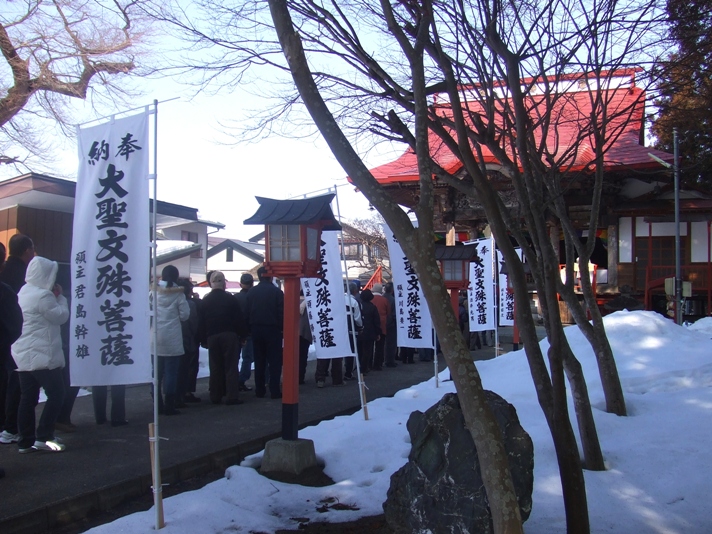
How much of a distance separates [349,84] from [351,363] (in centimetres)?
714

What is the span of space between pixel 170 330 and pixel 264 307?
5.58 feet

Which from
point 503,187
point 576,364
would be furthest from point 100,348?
point 503,187

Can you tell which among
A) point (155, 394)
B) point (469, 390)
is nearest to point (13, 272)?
point (155, 394)

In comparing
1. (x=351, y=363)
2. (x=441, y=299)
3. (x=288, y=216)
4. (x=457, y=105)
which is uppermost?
(x=457, y=105)

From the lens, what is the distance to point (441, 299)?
3084 millimetres

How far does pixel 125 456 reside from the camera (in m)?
5.90

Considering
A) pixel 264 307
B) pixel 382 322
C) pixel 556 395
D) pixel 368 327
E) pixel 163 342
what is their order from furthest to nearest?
pixel 382 322
pixel 368 327
pixel 264 307
pixel 163 342
pixel 556 395

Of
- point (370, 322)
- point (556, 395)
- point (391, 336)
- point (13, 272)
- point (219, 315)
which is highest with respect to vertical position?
point (13, 272)

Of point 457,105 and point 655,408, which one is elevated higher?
point 457,105

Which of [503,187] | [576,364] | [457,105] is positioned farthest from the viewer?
[503,187]

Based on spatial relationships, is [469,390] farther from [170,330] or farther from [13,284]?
[170,330]

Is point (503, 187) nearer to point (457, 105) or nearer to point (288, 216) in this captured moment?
point (288, 216)

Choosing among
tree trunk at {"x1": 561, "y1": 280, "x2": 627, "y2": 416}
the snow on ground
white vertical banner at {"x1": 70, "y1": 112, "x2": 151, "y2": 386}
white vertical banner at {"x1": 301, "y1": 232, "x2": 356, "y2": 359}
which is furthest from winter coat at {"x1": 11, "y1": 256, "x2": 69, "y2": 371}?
tree trunk at {"x1": 561, "y1": 280, "x2": 627, "y2": 416}

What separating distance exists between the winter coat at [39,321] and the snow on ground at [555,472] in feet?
6.45
